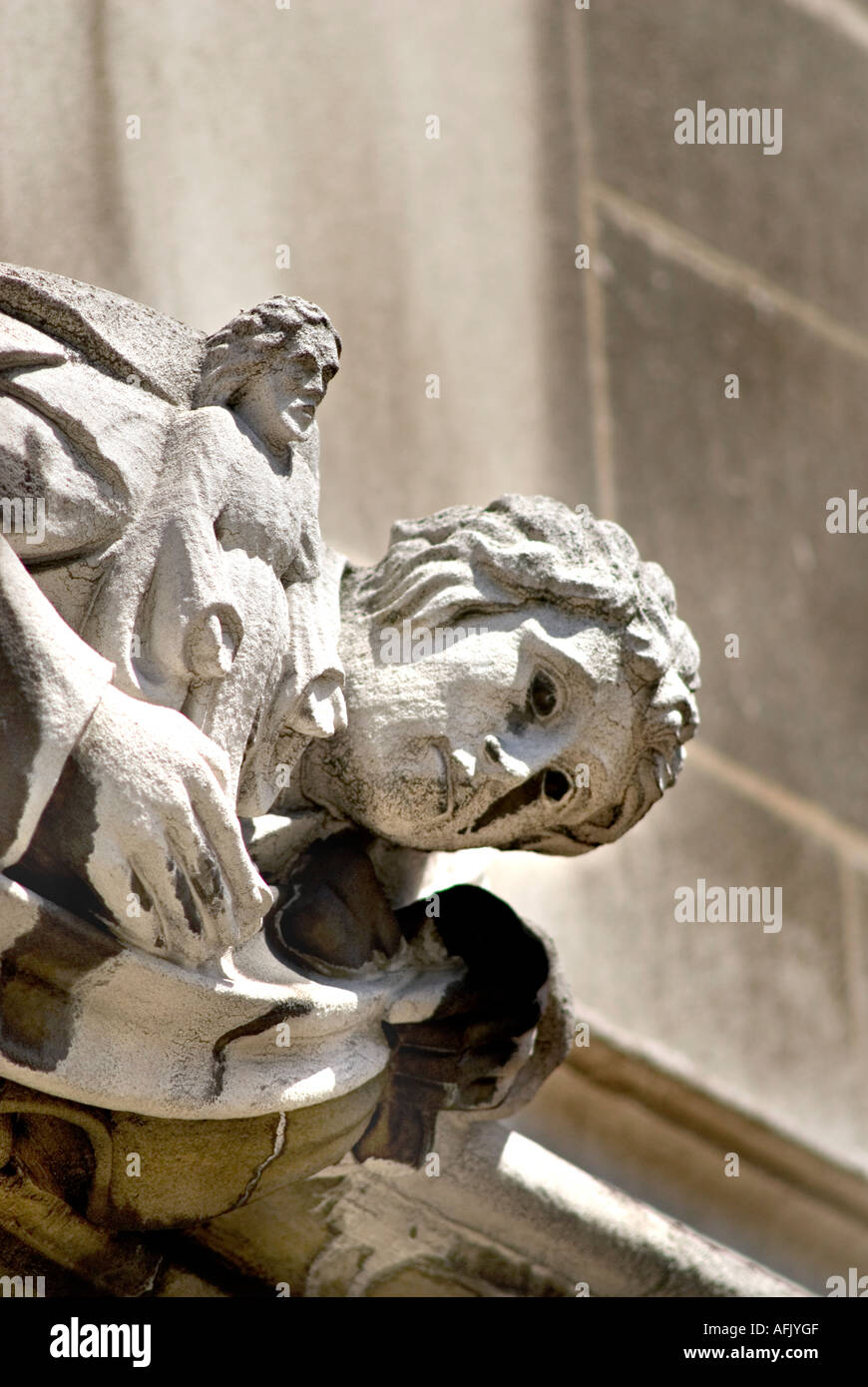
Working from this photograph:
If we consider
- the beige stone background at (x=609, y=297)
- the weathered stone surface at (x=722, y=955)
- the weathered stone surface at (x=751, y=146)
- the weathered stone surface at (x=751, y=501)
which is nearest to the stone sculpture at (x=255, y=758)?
the beige stone background at (x=609, y=297)

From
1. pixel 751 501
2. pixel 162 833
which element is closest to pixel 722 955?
pixel 751 501

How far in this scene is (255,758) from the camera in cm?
174

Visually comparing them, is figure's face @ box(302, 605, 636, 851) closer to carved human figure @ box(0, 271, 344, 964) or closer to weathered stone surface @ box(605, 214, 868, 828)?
carved human figure @ box(0, 271, 344, 964)

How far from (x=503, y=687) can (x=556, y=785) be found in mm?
115

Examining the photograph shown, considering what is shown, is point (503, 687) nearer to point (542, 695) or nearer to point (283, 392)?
point (542, 695)

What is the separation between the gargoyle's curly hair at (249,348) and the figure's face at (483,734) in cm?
27

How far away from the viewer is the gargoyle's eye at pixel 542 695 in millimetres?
1898

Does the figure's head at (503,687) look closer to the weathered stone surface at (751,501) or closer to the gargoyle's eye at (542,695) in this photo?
the gargoyle's eye at (542,695)

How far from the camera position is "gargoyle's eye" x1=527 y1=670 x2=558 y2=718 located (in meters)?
1.90

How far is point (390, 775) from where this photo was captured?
6.13ft

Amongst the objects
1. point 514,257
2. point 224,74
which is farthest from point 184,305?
point 514,257

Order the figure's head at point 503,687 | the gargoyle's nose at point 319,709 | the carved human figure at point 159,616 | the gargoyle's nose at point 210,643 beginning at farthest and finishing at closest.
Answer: the figure's head at point 503,687 → the gargoyle's nose at point 319,709 → the gargoyle's nose at point 210,643 → the carved human figure at point 159,616

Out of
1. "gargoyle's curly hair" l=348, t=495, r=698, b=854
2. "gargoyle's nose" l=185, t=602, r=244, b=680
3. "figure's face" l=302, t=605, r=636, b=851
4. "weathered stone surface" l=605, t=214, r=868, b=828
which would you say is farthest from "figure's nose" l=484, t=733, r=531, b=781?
"weathered stone surface" l=605, t=214, r=868, b=828
